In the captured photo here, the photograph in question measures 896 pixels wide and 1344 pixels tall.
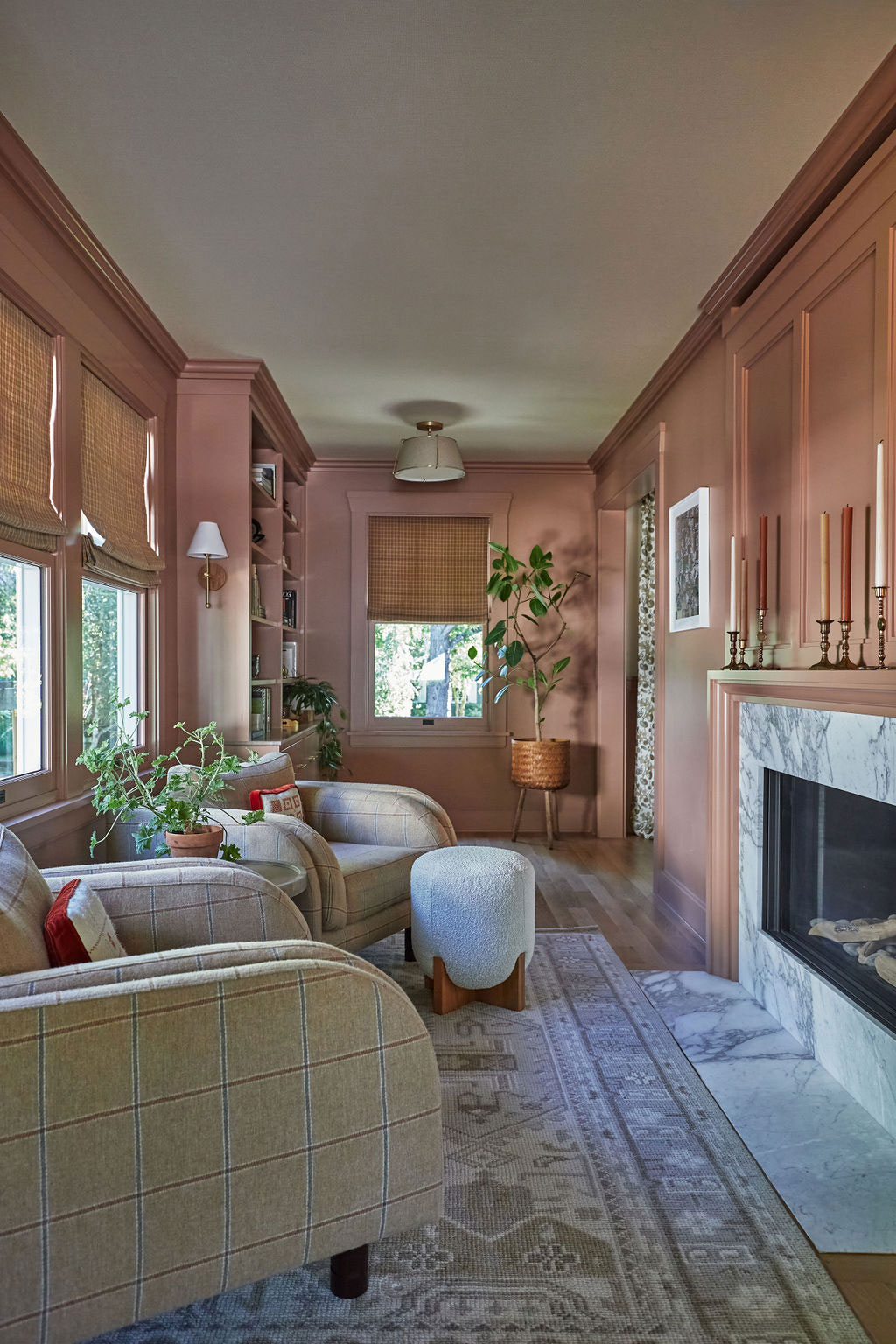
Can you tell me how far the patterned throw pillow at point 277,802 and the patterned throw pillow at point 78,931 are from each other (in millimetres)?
1404

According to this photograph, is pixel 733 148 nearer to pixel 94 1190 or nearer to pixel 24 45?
pixel 24 45

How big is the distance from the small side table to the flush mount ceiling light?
2.89m


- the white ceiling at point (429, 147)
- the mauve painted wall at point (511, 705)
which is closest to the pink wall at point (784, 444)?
the white ceiling at point (429, 147)

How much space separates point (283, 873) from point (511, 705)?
12.3 feet

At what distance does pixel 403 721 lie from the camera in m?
6.23

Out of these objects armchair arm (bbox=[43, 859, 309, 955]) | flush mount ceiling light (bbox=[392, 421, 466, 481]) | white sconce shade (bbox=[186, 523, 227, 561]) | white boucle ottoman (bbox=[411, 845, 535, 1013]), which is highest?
flush mount ceiling light (bbox=[392, 421, 466, 481])

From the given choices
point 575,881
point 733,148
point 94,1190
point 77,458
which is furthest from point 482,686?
point 94,1190

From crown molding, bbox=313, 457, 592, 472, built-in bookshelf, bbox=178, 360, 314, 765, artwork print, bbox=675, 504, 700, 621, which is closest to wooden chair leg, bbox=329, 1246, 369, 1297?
built-in bookshelf, bbox=178, 360, 314, 765

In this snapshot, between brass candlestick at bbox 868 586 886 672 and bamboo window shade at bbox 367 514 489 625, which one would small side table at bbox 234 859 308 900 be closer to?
brass candlestick at bbox 868 586 886 672

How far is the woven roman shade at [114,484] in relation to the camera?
314 cm

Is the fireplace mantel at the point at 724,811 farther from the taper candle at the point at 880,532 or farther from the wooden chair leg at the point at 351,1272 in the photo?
the wooden chair leg at the point at 351,1272

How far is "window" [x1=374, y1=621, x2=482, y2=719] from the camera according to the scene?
20.5ft

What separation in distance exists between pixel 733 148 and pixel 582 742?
14.0ft

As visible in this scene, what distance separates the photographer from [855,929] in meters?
2.55
